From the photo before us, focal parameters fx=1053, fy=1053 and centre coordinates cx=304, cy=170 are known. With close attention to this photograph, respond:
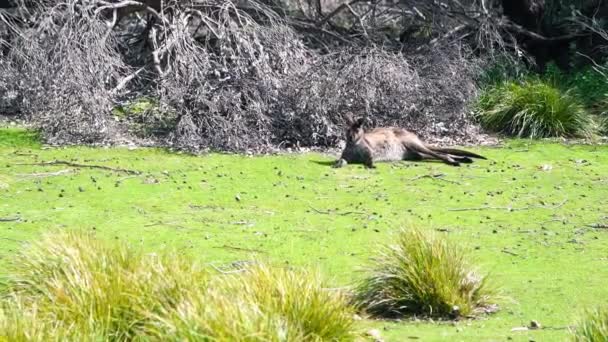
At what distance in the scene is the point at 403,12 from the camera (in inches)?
701

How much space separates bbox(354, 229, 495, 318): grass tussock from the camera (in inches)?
306

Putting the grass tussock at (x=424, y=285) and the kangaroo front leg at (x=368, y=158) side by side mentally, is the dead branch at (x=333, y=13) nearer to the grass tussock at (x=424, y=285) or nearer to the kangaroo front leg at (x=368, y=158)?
the kangaroo front leg at (x=368, y=158)

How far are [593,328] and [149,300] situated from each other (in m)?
2.80

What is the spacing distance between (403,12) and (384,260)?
34.0 feet

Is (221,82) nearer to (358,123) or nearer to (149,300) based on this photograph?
(358,123)

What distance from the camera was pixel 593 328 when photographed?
246 inches

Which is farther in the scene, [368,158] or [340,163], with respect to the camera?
[368,158]

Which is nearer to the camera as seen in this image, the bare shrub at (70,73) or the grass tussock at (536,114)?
the bare shrub at (70,73)

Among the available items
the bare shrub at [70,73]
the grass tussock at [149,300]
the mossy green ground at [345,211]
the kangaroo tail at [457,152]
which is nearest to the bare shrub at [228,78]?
the mossy green ground at [345,211]

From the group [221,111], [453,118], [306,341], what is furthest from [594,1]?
[306,341]

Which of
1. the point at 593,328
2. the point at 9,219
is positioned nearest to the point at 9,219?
the point at 9,219

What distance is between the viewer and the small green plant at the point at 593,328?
6188 mm

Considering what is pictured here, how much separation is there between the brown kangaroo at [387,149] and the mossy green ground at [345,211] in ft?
0.81

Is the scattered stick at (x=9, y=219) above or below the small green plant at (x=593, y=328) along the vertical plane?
below
